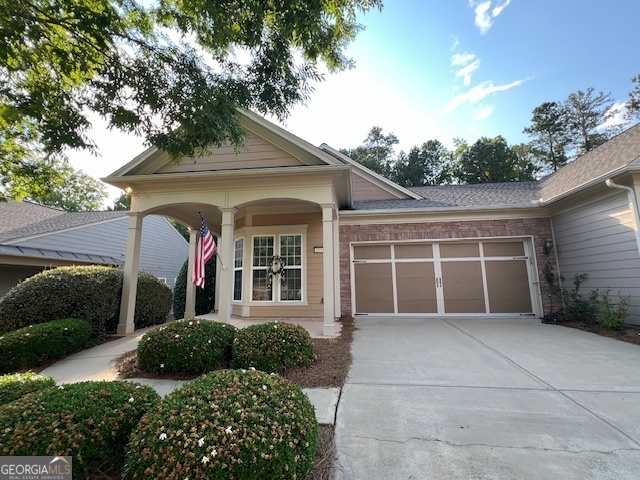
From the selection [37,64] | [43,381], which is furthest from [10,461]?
[37,64]

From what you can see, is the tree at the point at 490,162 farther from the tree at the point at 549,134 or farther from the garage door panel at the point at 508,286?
the garage door panel at the point at 508,286

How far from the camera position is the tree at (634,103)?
66.1ft

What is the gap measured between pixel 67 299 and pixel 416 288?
834cm

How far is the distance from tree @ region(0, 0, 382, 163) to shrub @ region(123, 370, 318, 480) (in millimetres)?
3447

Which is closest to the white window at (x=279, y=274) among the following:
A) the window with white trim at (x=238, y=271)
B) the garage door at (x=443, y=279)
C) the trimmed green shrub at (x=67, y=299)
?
the window with white trim at (x=238, y=271)

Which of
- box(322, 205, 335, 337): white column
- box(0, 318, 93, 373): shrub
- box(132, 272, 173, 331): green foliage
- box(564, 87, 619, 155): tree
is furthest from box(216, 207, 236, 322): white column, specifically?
box(564, 87, 619, 155): tree

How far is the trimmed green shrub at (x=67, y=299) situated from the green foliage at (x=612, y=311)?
10798mm

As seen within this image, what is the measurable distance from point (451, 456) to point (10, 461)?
9.31 ft

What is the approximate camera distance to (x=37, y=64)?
414cm

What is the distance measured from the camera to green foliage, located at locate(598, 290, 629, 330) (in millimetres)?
5836

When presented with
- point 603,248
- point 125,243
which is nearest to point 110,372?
point 603,248

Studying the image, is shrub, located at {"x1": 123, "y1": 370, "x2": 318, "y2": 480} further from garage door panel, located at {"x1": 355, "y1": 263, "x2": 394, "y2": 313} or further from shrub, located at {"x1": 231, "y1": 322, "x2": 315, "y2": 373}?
garage door panel, located at {"x1": 355, "y1": 263, "x2": 394, "y2": 313}

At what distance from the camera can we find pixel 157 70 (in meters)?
4.07

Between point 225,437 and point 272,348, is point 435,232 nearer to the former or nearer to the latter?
point 272,348
